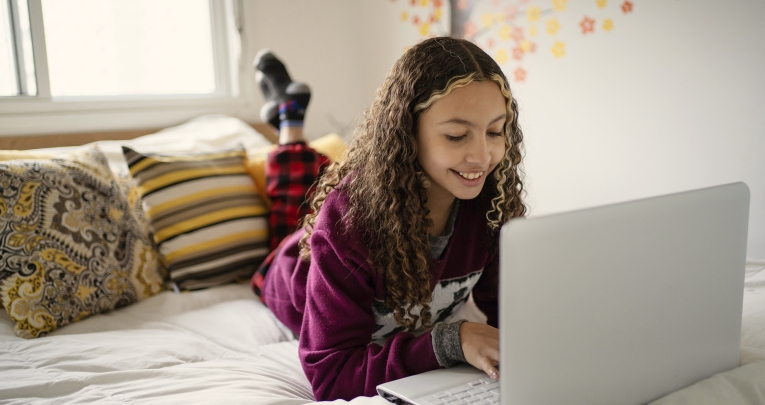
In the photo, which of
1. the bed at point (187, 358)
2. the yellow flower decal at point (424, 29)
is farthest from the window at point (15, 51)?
the yellow flower decal at point (424, 29)

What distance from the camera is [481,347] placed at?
86 centimetres

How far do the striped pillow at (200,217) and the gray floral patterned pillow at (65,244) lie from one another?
78 millimetres

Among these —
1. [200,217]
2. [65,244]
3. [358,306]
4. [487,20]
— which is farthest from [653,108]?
[65,244]

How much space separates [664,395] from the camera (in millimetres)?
756

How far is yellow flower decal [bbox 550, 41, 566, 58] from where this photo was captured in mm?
1969

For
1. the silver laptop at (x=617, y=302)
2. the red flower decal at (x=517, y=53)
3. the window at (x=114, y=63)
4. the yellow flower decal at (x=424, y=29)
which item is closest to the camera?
the silver laptop at (x=617, y=302)

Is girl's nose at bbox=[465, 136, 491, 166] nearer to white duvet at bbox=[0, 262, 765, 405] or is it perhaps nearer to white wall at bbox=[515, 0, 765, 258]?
white duvet at bbox=[0, 262, 765, 405]

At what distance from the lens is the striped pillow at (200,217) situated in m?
1.65

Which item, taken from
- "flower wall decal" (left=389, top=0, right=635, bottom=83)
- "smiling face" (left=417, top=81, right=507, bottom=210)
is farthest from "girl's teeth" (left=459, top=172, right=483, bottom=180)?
"flower wall decal" (left=389, top=0, right=635, bottom=83)

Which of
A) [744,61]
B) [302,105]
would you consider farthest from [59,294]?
[744,61]

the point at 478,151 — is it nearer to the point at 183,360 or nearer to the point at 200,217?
the point at 183,360

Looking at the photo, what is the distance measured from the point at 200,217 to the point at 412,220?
0.85 m

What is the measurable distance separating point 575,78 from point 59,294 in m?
1.54

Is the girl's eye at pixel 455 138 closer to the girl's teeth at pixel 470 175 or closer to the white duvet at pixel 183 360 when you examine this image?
the girl's teeth at pixel 470 175
